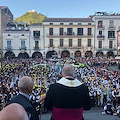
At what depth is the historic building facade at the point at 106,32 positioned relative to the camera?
38.3 meters

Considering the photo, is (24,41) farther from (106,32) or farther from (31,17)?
(31,17)

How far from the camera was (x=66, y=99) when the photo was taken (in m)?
3.04

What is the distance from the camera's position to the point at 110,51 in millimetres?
38531

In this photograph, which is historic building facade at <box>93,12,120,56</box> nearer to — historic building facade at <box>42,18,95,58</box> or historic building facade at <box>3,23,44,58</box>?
historic building facade at <box>42,18,95,58</box>

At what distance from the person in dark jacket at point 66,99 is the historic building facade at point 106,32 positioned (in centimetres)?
3646

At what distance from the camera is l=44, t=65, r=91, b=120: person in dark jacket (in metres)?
3.04

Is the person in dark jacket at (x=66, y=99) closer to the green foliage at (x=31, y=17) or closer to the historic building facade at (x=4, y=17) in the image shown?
the historic building facade at (x=4, y=17)

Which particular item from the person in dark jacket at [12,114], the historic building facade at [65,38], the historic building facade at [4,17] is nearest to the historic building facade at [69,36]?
the historic building facade at [65,38]

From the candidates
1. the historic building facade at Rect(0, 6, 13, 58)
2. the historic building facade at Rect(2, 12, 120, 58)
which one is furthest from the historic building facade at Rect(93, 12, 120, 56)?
the historic building facade at Rect(0, 6, 13, 58)

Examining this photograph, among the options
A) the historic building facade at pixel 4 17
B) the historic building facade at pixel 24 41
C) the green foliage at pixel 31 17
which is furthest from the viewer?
the green foliage at pixel 31 17

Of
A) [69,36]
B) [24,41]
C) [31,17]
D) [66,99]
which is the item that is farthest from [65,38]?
[31,17]

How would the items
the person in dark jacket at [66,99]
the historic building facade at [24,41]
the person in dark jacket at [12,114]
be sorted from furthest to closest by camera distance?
the historic building facade at [24,41], the person in dark jacket at [66,99], the person in dark jacket at [12,114]

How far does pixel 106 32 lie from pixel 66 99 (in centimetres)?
3778

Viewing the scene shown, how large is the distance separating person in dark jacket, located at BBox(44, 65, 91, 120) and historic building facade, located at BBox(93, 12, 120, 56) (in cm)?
3646
